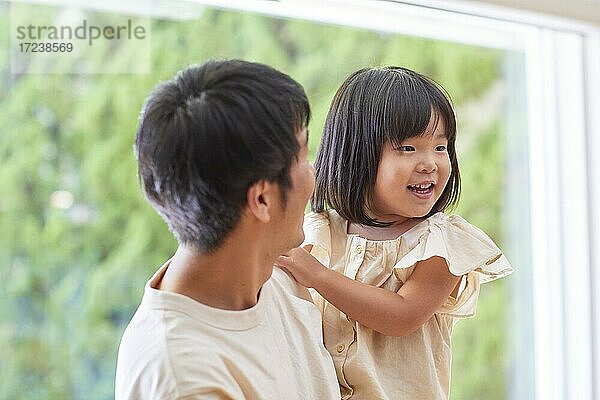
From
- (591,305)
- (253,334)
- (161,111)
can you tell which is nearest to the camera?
(161,111)

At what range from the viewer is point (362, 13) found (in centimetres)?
203

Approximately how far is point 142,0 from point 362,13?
480 mm

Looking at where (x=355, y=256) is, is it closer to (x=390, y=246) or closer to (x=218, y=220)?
(x=390, y=246)

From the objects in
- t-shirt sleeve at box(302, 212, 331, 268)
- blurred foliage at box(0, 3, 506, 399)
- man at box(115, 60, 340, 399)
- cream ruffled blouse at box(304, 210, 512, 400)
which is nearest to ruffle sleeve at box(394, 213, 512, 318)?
cream ruffled blouse at box(304, 210, 512, 400)

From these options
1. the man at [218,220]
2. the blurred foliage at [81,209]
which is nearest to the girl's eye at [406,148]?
the man at [218,220]

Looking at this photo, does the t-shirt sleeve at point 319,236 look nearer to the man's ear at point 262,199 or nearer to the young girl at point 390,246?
the young girl at point 390,246

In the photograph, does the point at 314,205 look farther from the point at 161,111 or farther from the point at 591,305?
the point at 591,305

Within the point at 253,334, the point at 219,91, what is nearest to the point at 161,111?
the point at 219,91

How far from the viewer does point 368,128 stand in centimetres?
143

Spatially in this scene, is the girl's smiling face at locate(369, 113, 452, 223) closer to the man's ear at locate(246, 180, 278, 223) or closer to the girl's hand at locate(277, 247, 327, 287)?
the girl's hand at locate(277, 247, 327, 287)

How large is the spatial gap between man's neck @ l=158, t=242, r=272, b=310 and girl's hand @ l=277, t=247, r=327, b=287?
146 millimetres

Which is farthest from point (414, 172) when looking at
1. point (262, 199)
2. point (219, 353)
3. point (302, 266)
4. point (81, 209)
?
point (81, 209)

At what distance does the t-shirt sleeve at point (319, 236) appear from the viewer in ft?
4.82

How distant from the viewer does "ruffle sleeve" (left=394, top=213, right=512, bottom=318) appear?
4.63ft
